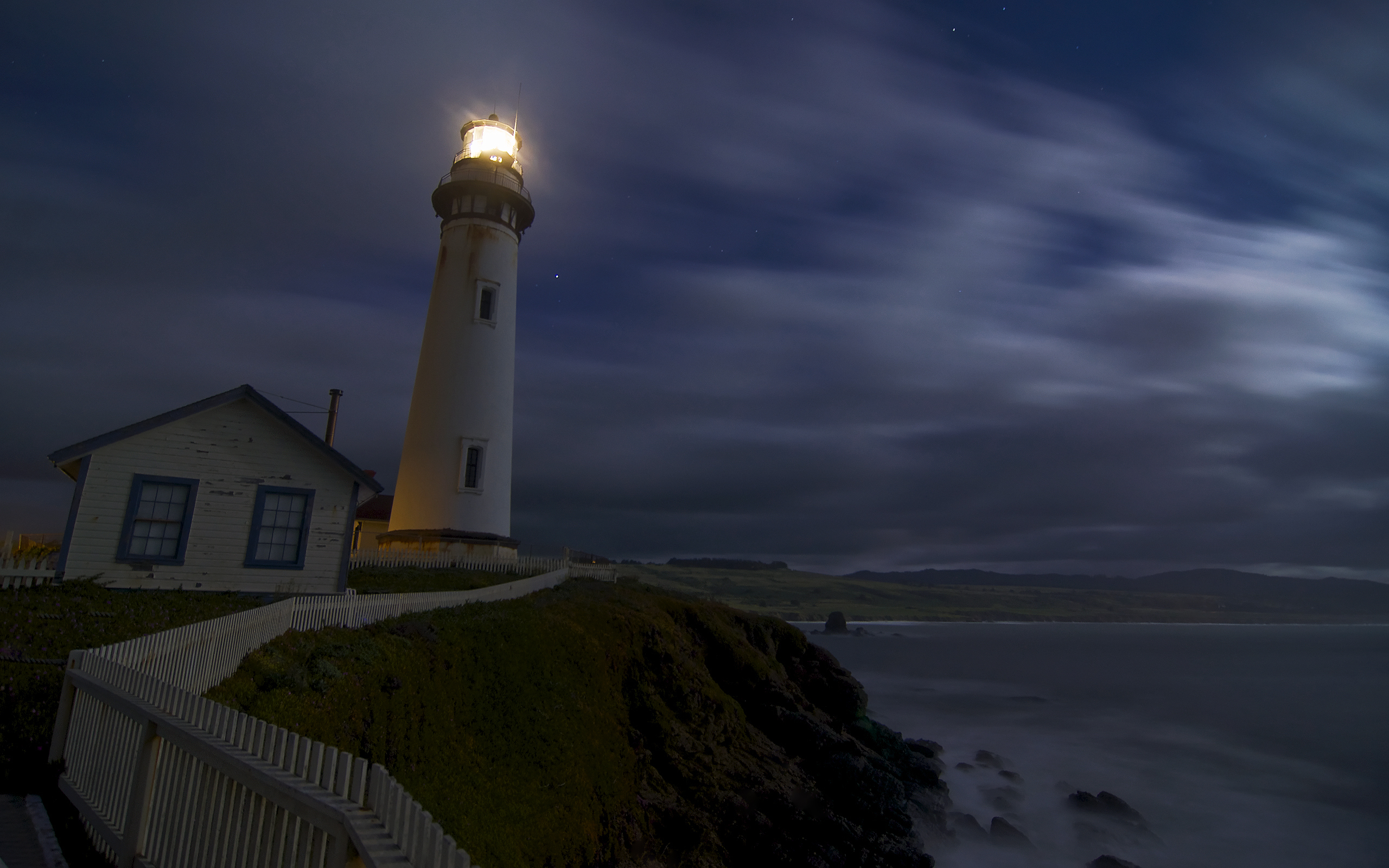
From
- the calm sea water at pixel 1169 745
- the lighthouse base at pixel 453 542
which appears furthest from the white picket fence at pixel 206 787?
the calm sea water at pixel 1169 745

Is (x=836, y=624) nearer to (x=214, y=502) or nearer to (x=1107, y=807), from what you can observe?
(x=1107, y=807)

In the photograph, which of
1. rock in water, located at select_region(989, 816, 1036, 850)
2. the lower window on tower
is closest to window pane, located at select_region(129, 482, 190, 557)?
the lower window on tower

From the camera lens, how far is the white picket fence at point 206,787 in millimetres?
4188

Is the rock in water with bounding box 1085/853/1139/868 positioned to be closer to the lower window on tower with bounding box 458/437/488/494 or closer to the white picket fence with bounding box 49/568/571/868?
the white picket fence with bounding box 49/568/571/868

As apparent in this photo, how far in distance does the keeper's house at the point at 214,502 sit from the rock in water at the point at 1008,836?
21.3 meters

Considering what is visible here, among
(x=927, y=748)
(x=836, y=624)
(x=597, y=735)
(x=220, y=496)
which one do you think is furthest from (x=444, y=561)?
(x=836, y=624)

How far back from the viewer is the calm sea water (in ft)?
86.5

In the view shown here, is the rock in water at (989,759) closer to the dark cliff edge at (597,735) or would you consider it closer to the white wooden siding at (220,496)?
the dark cliff edge at (597,735)

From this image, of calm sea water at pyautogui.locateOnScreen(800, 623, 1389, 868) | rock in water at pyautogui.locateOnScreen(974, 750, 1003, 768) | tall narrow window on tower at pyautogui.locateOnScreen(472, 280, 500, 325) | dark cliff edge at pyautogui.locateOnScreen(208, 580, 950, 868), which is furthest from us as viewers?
rock in water at pyautogui.locateOnScreen(974, 750, 1003, 768)

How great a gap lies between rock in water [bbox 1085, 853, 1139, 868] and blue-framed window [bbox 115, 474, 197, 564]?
2599cm

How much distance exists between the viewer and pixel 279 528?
1881cm

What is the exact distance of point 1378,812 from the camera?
102 ft

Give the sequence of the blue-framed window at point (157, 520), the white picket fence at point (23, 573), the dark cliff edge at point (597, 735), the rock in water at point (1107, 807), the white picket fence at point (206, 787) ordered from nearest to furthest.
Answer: the white picket fence at point (206, 787), the dark cliff edge at point (597, 735), the white picket fence at point (23, 573), the blue-framed window at point (157, 520), the rock in water at point (1107, 807)

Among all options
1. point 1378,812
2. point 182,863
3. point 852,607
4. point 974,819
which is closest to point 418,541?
point 974,819
